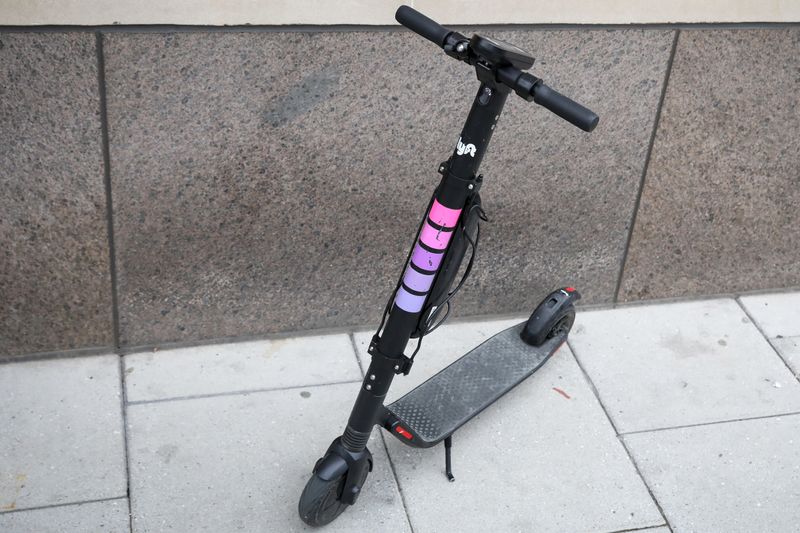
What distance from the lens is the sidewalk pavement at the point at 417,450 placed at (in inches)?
138

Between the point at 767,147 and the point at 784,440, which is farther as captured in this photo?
the point at 767,147

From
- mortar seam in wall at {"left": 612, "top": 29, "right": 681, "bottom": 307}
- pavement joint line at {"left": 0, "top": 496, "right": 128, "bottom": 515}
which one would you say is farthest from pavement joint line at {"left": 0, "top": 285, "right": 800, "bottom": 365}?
pavement joint line at {"left": 0, "top": 496, "right": 128, "bottom": 515}

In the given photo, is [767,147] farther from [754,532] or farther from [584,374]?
[754,532]

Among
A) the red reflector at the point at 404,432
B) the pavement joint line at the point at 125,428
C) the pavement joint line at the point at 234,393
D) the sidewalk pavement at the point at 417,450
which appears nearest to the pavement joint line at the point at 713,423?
the sidewalk pavement at the point at 417,450

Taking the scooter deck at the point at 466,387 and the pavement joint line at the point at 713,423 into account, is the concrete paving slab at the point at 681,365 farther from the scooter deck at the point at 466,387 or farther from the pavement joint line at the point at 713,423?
the scooter deck at the point at 466,387

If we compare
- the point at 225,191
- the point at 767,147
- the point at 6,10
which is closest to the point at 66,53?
the point at 6,10

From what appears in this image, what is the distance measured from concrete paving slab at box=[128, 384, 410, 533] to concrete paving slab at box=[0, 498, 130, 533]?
58mm

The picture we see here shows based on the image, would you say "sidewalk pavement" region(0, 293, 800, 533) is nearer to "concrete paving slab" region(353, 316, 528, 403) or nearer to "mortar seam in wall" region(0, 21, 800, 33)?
"concrete paving slab" region(353, 316, 528, 403)

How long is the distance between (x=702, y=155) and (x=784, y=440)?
122 cm

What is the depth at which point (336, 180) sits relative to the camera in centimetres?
398

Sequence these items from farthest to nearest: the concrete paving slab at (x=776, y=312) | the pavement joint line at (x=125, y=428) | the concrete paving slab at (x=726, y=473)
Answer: the concrete paving slab at (x=776, y=312) < the concrete paving slab at (x=726, y=473) < the pavement joint line at (x=125, y=428)

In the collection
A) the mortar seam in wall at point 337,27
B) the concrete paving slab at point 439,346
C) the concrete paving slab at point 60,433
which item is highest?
the mortar seam in wall at point 337,27

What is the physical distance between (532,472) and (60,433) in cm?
173

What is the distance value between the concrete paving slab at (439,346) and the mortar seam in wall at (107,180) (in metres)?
0.99
